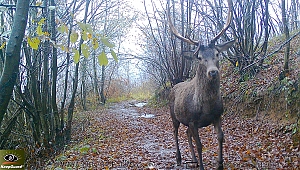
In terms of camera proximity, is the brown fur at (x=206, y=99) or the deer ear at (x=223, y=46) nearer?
the brown fur at (x=206, y=99)

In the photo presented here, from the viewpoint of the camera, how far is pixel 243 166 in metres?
5.11

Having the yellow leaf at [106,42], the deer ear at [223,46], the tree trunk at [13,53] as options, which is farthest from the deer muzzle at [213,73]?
the tree trunk at [13,53]

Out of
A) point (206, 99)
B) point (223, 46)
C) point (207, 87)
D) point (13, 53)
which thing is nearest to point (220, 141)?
point (206, 99)

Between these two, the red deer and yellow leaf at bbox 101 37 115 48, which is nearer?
yellow leaf at bbox 101 37 115 48

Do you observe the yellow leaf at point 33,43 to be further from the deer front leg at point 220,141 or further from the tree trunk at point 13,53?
the deer front leg at point 220,141

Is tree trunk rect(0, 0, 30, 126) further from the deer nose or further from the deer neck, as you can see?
the deer neck

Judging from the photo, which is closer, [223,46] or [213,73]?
[213,73]

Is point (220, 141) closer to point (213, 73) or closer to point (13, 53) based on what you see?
point (213, 73)

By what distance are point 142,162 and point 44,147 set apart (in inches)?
144

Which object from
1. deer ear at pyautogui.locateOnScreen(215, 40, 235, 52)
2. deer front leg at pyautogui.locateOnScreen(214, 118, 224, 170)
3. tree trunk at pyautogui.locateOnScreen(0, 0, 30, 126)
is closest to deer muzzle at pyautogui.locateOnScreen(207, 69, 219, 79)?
deer ear at pyautogui.locateOnScreen(215, 40, 235, 52)

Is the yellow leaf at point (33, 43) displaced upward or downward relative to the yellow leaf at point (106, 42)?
upward

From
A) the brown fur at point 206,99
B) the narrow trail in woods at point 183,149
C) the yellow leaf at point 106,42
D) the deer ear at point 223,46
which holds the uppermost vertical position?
the deer ear at point 223,46

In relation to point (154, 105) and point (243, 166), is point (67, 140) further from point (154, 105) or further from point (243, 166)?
point (154, 105)

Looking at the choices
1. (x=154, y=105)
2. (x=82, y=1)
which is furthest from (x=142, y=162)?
(x=154, y=105)
